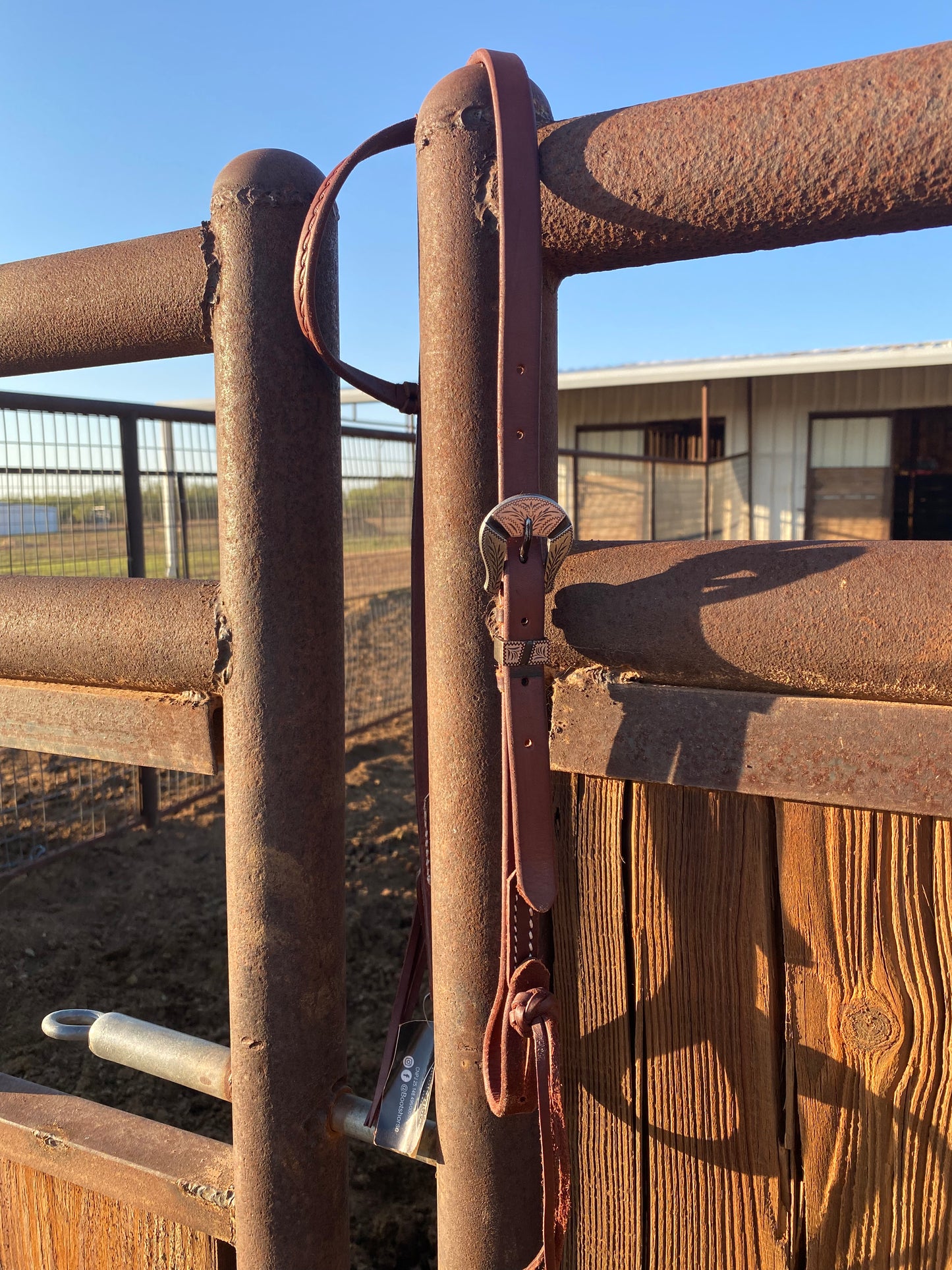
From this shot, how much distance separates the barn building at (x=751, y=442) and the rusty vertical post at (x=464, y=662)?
8852mm

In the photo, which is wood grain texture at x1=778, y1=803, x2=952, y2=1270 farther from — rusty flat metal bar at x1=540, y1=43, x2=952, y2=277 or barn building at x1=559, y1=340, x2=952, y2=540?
barn building at x1=559, y1=340, x2=952, y2=540

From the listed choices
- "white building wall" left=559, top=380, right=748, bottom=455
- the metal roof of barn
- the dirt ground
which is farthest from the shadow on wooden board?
"white building wall" left=559, top=380, right=748, bottom=455

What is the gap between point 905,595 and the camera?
75 cm

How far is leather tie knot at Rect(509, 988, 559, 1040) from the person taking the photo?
828 millimetres

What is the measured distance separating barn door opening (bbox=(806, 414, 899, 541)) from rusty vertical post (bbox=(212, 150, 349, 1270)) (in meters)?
10.4

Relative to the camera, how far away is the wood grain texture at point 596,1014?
942 mm

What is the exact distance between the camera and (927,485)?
12.7 m

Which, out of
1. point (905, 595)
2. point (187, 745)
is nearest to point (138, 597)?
point (187, 745)

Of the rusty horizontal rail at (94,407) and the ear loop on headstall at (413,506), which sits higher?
the rusty horizontal rail at (94,407)

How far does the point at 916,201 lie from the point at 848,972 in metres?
0.65

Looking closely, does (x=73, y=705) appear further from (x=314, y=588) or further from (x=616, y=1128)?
(x=616, y=1128)

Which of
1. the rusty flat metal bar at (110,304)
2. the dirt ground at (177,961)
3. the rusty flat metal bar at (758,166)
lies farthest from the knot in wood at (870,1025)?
the dirt ground at (177,961)

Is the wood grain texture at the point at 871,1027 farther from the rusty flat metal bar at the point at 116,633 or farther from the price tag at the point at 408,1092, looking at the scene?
the rusty flat metal bar at the point at 116,633

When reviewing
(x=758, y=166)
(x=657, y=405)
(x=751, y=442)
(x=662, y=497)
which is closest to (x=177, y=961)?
(x=758, y=166)
